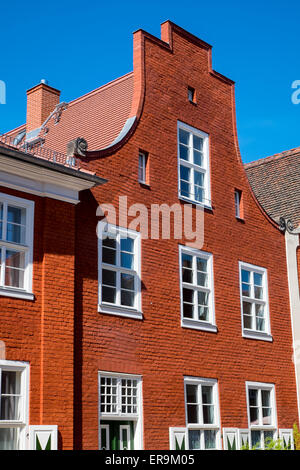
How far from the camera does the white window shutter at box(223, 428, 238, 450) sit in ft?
60.5

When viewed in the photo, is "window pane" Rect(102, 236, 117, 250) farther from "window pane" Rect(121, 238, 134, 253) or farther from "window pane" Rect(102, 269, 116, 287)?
"window pane" Rect(102, 269, 116, 287)

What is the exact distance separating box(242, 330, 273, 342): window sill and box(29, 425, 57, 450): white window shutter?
7731mm

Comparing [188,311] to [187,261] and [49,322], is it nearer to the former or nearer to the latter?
[187,261]

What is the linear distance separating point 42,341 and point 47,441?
200 centimetres

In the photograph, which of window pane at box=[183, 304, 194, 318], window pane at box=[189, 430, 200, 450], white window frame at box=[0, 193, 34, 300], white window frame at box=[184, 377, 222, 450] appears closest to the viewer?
white window frame at box=[0, 193, 34, 300]

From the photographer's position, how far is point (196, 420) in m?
18.1

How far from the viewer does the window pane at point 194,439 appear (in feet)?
58.3

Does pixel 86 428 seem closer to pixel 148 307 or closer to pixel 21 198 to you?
pixel 148 307

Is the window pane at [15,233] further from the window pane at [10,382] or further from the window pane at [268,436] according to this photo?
the window pane at [268,436]

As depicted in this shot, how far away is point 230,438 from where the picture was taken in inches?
733

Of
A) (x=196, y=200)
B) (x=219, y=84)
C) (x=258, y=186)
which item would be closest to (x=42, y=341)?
(x=196, y=200)

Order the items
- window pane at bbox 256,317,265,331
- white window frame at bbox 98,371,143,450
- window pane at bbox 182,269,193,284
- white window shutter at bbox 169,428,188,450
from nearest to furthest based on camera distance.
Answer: white window frame at bbox 98,371,143,450 < white window shutter at bbox 169,428,188,450 < window pane at bbox 182,269,193,284 < window pane at bbox 256,317,265,331

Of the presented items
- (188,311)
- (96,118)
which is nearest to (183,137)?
(96,118)

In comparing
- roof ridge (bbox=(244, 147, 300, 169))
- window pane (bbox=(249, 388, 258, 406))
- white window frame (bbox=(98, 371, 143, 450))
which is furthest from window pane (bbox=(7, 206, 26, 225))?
roof ridge (bbox=(244, 147, 300, 169))
